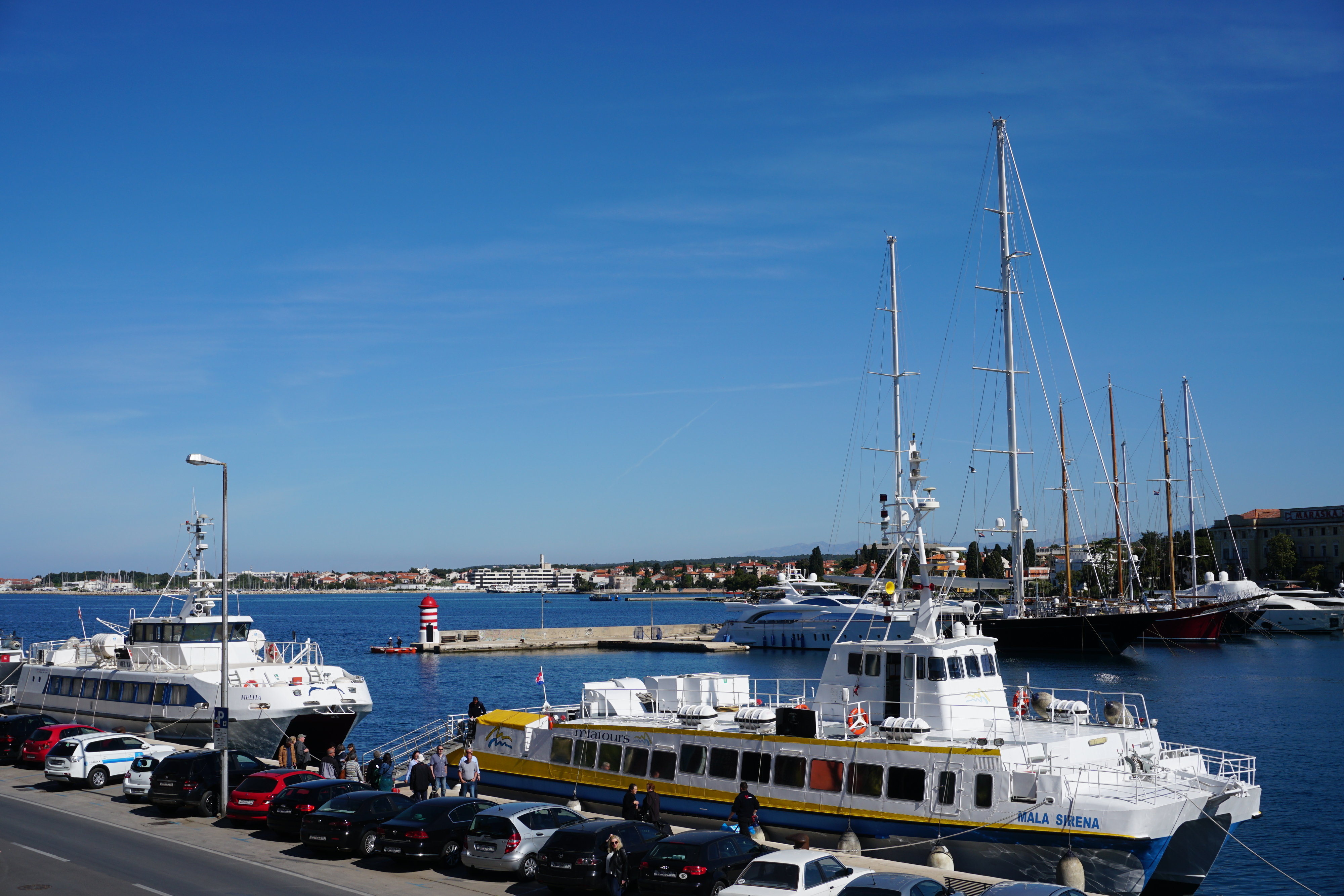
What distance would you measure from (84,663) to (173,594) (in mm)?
4969

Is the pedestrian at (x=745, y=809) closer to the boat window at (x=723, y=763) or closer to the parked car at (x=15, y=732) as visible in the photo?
the boat window at (x=723, y=763)

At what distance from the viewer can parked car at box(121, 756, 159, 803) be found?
102 ft

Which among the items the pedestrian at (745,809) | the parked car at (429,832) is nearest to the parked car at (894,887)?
the pedestrian at (745,809)

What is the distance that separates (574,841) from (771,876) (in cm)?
476

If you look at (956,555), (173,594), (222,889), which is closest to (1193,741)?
(956,555)

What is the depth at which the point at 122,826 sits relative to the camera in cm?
2812

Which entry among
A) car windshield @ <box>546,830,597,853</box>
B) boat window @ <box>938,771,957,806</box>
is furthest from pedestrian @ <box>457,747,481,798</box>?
boat window @ <box>938,771,957,806</box>

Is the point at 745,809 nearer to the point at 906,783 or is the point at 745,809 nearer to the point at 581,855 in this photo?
the point at 906,783

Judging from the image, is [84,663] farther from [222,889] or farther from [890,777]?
[890,777]

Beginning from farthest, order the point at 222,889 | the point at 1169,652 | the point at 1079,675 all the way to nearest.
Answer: the point at 1169,652 < the point at 1079,675 < the point at 222,889

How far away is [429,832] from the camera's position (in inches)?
941

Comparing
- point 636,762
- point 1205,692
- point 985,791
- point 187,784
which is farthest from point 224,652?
point 1205,692

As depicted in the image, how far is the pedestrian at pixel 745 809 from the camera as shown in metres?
25.6

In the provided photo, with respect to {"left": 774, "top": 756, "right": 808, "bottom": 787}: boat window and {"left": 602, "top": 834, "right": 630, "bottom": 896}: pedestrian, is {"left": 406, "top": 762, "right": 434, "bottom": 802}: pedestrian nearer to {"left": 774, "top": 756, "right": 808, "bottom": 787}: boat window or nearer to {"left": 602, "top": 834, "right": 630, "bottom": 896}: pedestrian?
{"left": 602, "top": 834, "right": 630, "bottom": 896}: pedestrian
